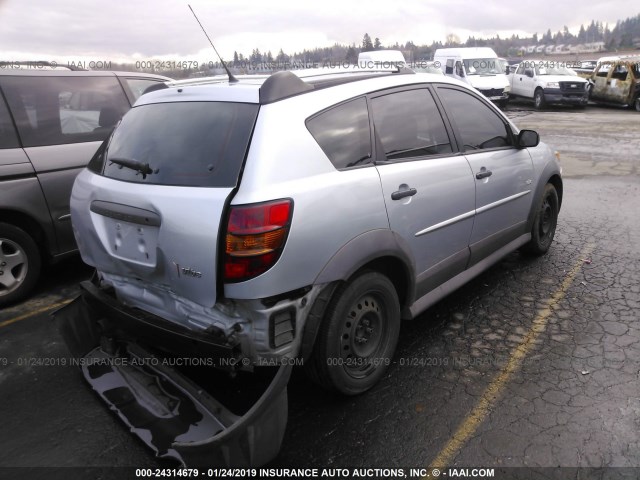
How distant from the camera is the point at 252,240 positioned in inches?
88.2


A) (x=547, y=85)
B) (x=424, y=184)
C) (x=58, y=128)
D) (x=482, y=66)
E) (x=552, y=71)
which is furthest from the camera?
(x=482, y=66)

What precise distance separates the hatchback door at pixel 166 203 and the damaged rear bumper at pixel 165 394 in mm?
186

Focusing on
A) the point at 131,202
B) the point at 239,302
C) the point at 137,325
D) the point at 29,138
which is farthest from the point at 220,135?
the point at 29,138

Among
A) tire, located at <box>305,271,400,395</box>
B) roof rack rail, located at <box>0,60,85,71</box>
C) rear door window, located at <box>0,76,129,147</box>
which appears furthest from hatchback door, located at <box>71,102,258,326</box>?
roof rack rail, located at <box>0,60,85,71</box>

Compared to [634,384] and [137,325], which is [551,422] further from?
[137,325]

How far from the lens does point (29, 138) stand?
4.17 meters

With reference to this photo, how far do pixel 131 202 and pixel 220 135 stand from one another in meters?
0.58

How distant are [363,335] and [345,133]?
116 cm

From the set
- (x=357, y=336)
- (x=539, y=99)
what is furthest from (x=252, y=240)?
(x=539, y=99)

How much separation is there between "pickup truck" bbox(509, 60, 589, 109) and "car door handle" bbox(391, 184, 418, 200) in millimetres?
20808

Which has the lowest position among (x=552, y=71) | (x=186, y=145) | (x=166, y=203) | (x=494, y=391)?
(x=494, y=391)

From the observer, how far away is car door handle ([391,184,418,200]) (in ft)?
9.34

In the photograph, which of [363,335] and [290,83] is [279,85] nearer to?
[290,83]

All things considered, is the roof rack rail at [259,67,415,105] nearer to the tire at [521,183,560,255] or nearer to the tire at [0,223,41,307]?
the tire at [521,183,560,255]
